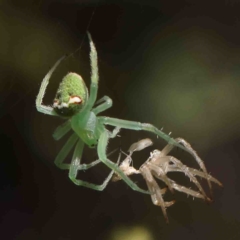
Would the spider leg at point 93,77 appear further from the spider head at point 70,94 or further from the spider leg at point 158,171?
the spider leg at point 158,171

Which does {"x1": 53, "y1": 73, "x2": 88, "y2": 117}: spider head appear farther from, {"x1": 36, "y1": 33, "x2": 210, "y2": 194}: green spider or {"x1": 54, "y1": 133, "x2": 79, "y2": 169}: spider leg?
{"x1": 54, "y1": 133, "x2": 79, "y2": 169}: spider leg

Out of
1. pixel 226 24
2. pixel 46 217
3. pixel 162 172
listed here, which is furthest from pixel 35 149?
pixel 226 24

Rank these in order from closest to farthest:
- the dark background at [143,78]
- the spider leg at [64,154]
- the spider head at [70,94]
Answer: the spider head at [70,94], the spider leg at [64,154], the dark background at [143,78]

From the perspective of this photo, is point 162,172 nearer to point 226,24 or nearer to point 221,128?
point 221,128

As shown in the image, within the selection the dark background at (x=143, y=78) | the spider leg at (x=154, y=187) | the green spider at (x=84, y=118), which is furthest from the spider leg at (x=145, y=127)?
the dark background at (x=143, y=78)

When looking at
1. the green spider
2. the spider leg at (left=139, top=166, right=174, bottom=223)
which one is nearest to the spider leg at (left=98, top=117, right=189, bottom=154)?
the green spider

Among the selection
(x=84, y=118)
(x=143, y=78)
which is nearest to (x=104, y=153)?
(x=84, y=118)

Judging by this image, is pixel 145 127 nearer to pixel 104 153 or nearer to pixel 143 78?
pixel 104 153
